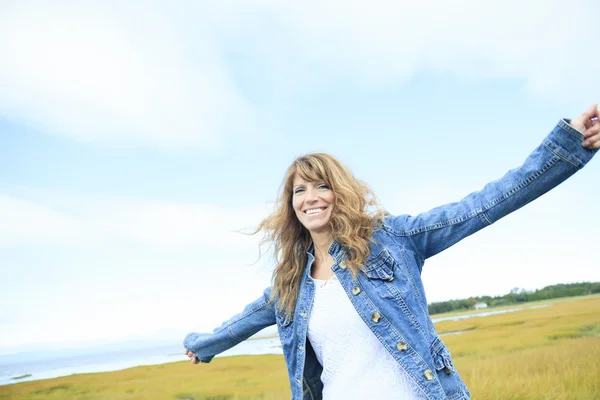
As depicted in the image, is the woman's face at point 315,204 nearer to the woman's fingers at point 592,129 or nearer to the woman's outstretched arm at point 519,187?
the woman's outstretched arm at point 519,187

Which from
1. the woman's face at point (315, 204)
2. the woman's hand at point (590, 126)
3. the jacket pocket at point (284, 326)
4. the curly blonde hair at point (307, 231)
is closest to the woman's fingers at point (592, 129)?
the woman's hand at point (590, 126)

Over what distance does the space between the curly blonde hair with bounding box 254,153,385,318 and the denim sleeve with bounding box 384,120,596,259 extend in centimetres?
26

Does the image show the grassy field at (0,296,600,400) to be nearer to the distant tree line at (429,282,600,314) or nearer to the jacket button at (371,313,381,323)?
the distant tree line at (429,282,600,314)

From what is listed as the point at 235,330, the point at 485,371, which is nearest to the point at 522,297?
the point at 485,371

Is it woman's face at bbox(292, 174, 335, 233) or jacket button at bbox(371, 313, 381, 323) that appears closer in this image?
jacket button at bbox(371, 313, 381, 323)

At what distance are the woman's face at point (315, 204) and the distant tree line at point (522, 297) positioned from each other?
28.4ft

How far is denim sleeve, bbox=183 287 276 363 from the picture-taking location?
3.07 m

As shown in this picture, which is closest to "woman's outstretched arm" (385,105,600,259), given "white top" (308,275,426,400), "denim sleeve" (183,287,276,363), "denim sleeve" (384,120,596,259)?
"denim sleeve" (384,120,596,259)

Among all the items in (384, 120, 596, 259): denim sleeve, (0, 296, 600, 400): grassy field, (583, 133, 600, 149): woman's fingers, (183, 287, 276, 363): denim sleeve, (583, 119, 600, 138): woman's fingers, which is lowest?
(0, 296, 600, 400): grassy field

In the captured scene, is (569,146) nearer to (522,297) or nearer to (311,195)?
(311,195)

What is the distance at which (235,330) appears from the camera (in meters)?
3.20

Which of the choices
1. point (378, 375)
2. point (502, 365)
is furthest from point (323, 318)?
point (502, 365)

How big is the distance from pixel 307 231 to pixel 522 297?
9.24m

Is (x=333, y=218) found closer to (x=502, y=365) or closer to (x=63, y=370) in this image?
(x=502, y=365)
